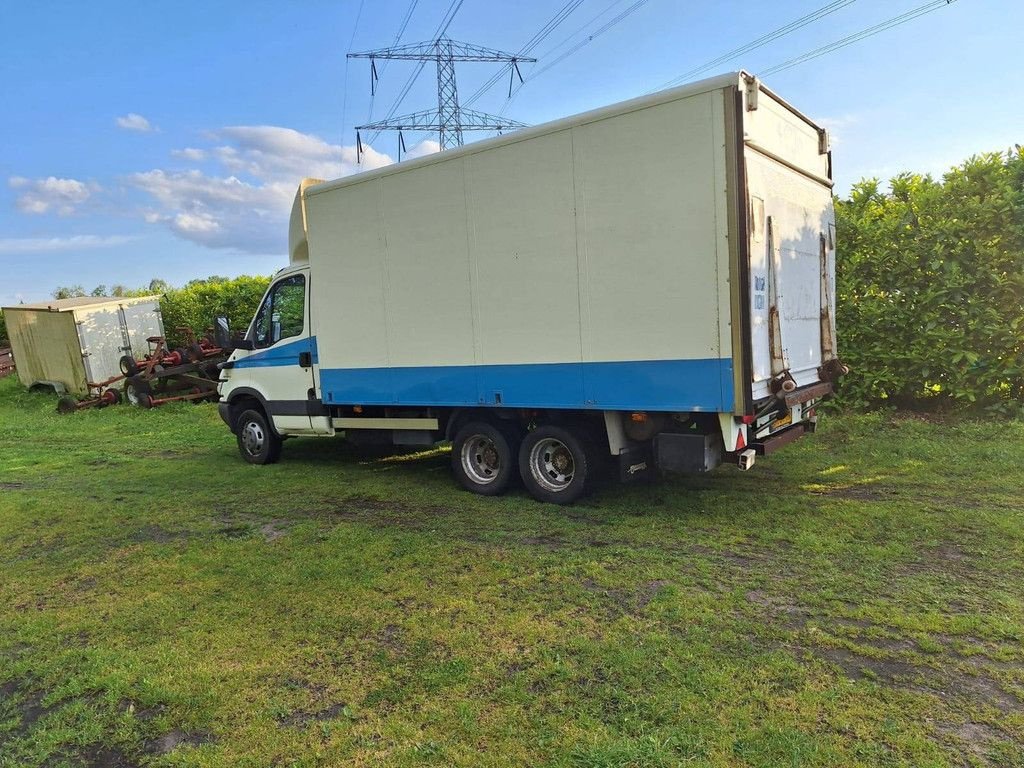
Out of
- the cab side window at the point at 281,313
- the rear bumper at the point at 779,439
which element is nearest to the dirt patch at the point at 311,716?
the rear bumper at the point at 779,439

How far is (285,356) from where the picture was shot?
8336mm

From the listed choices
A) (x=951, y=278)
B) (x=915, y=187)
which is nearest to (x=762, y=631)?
(x=951, y=278)

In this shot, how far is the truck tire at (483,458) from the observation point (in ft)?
21.7

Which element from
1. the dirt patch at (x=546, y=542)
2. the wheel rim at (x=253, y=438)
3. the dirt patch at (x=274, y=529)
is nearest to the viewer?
the dirt patch at (x=546, y=542)

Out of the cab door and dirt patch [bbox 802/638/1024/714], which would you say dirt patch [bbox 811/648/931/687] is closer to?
dirt patch [bbox 802/638/1024/714]

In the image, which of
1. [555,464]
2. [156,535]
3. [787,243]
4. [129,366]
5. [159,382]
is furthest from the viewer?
[159,382]

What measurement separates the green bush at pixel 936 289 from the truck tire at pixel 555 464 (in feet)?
16.7

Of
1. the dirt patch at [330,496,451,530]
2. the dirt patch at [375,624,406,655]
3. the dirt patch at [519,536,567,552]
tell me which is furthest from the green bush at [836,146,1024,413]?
the dirt patch at [375,624,406,655]

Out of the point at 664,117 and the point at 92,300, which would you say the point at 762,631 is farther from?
the point at 92,300

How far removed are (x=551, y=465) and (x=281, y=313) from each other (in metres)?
4.15

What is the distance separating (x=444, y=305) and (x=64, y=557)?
12.9 ft

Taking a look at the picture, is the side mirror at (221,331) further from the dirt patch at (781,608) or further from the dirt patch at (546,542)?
the dirt patch at (781,608)

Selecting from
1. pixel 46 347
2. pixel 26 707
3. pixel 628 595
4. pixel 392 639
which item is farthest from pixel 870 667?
pixel 46 347

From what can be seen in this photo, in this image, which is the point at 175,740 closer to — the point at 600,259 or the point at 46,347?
the point at 600,259
